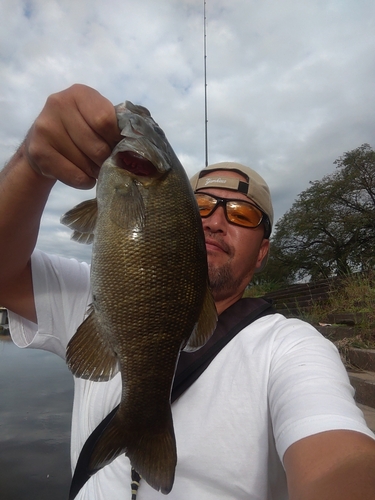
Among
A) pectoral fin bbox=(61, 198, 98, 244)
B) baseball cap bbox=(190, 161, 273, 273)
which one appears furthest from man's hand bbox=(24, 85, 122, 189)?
baseball cap bbox=(190, 161, 273, 273)

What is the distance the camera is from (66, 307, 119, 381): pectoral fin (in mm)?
1379

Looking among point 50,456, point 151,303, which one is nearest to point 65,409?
point 50,456

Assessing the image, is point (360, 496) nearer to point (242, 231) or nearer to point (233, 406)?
point (233, 406)

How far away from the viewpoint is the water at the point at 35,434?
4438mm

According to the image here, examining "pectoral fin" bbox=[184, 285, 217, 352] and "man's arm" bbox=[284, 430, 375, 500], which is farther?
"pectoral fin" bbox=[184, 285, 217, 352]

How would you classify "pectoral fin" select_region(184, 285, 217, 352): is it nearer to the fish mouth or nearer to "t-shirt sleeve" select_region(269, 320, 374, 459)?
"t-shirt sleeve" select_region(269, 320, 374, 459)

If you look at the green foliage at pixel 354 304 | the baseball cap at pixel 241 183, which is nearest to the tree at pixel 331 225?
the green foliage at pixel 354 304

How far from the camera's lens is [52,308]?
2.23m

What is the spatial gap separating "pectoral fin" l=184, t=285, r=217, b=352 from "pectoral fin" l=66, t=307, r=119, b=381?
33cm

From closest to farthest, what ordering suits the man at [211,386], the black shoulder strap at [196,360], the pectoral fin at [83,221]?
the man at [211,386], the pectoral fin at [83,221], the black shoulder strap at [196,360]

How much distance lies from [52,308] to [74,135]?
4.11ft

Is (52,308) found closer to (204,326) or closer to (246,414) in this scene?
(204,326)

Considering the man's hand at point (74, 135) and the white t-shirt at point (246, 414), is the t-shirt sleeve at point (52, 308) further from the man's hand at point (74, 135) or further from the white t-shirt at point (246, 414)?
the man's hand at point (74, 135)

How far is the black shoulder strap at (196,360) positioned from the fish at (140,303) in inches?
17.2
